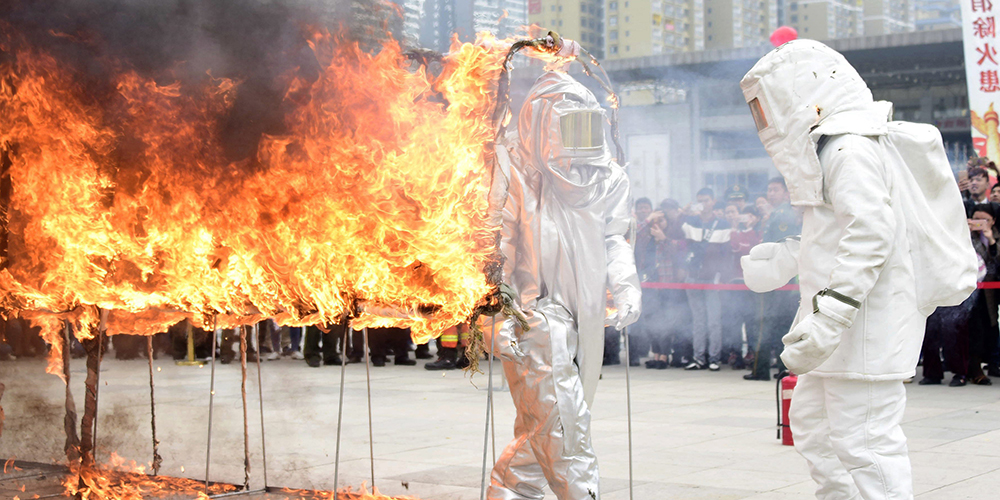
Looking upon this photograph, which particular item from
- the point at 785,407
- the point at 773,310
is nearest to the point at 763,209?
the point at 773,310

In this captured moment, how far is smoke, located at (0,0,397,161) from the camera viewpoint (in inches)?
169

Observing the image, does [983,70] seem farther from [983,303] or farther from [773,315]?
[773,315]

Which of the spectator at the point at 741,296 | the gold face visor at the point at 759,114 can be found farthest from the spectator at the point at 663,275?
the gold face visor at the point at 759,114

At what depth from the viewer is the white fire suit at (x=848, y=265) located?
3.50 m

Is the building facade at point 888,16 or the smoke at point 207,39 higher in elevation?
the building facade at point 888,16

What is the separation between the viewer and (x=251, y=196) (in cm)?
434

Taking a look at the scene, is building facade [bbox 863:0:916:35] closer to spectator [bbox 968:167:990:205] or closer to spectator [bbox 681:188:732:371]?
spectator [bbox 681:188:732:371]

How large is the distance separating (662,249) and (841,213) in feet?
22.7

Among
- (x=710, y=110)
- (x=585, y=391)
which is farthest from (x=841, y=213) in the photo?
(x=710, y=110)

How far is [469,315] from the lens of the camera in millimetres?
3863

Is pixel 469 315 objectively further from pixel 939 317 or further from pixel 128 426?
pixel 939 317

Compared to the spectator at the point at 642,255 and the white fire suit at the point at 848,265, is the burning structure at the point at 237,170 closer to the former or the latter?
the white fire suit at the point at 848,265

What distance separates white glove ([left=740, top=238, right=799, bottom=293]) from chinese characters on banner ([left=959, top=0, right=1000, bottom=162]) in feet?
23.0

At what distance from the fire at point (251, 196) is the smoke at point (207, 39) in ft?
0.17
